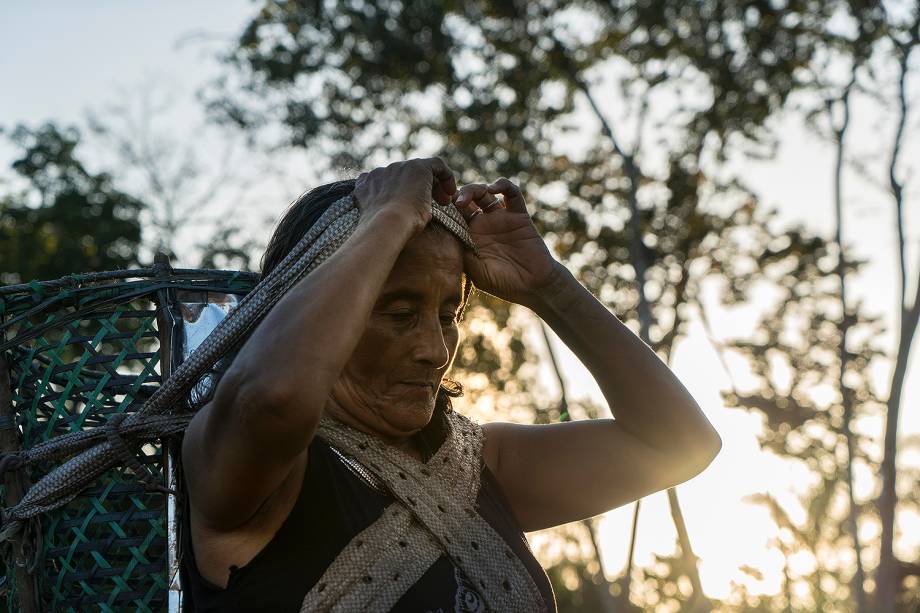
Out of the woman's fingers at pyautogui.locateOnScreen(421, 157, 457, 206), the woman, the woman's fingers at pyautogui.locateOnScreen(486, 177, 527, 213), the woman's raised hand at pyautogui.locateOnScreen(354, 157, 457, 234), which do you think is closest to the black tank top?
the woman

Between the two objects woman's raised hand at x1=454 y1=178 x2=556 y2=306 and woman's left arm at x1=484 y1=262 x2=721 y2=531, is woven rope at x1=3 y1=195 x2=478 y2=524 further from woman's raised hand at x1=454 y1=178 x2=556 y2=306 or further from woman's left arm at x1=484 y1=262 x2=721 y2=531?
A: woman's left arm at x1=484 y1=262 x2=721 y2=531

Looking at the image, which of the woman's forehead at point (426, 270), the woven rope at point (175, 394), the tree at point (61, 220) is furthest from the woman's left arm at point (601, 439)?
the tree at point (61, 220)

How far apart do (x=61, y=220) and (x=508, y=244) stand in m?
16.9

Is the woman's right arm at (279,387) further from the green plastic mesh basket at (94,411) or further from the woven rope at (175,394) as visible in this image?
the green plastic mesh basket at (94,411)

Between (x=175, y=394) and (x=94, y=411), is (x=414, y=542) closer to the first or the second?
(x=175, y=394)

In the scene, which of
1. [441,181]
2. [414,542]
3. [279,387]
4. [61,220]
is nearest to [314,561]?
[414,542]

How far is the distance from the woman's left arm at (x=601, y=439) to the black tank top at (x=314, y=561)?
0.55 meters

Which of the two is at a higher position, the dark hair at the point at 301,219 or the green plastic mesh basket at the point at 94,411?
the dark hair at the point at 301,219

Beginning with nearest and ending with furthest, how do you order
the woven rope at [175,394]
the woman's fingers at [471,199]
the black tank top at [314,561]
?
the black tank top at [314,561] < the woven rope at [175,394] < the woman's fingers at [471,199]

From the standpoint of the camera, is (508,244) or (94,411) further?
(508,244)

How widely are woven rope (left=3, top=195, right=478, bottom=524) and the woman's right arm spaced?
0.16 metres

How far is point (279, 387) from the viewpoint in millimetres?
1912

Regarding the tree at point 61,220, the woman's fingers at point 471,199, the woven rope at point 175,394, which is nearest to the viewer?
the woven rope at point 175,394

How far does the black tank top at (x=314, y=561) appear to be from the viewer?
2.10m
